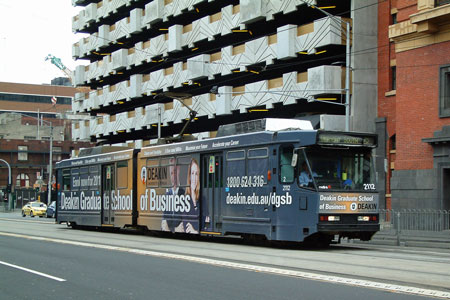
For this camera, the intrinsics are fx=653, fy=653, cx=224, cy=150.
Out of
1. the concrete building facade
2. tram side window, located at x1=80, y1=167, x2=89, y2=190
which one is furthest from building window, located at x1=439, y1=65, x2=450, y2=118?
tram side window, located at x1=80, y1=167, x2=89, y2=190

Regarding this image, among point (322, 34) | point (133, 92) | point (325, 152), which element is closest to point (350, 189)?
point (325, 152)

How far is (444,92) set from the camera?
27016mm

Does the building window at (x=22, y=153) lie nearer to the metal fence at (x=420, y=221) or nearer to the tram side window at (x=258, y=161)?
the metal fence at (x=420, y=221)

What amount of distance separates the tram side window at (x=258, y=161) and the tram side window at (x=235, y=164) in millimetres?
297

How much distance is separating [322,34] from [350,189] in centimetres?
2018

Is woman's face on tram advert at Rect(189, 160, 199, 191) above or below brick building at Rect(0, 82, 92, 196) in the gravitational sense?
below

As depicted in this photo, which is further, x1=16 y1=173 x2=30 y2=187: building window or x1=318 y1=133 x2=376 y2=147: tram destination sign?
x1=16 y1=173 x2=30 y2=187: building window

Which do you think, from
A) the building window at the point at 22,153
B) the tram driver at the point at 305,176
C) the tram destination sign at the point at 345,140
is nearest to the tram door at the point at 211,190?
the tram driver at the point at 305,176

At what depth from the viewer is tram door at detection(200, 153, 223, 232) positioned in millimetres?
19641

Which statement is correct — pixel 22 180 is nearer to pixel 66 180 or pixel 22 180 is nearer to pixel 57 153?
pixel 57 153

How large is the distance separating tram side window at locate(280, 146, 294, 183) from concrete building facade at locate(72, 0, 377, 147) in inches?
596

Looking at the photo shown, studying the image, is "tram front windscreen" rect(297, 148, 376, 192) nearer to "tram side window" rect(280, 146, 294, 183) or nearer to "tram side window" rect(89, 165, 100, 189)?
"tram side window" rect(280, 146, 294, 183)

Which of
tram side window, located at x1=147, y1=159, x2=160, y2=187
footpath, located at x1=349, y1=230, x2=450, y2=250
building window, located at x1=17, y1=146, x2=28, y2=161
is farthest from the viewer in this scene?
building window, located at x1=17, y1=146, x2=28, y2=161

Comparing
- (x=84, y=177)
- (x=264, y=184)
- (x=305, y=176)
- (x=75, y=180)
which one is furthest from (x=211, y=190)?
(x=75, y=180)
